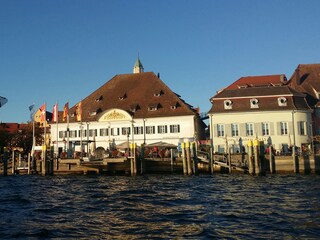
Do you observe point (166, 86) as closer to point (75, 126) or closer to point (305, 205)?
point (75, 126)

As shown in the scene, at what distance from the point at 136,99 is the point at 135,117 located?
155 inches

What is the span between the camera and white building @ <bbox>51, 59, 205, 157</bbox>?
58562 mm

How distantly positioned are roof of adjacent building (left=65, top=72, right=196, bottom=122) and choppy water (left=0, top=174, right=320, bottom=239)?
32968 mm

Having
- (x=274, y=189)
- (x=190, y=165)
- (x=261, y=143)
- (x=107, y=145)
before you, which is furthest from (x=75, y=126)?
(x=274, y=189)

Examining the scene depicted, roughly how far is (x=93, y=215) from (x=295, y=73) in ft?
181

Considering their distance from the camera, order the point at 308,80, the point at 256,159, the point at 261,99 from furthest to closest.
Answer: the point at 308,80, the point at 261,99, the point at 256,159

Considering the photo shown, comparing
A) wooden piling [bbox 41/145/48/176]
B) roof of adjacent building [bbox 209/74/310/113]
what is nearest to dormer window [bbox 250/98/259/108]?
roof of adjacent building [bbox 209/74/310/113]

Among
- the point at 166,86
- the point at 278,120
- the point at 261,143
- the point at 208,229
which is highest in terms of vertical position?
the point at 166,86

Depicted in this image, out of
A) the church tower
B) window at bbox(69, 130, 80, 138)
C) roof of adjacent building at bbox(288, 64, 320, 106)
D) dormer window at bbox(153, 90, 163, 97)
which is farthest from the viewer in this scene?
the church tower

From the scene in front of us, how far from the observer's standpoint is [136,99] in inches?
2470

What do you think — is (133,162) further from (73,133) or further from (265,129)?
(73,133)

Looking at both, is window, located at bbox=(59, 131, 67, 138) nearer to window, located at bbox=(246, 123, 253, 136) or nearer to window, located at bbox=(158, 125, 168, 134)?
window, located at bbox=(158, 125, 168, 134)

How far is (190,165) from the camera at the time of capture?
40.8 metres

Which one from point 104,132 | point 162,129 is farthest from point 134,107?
point 104,132
